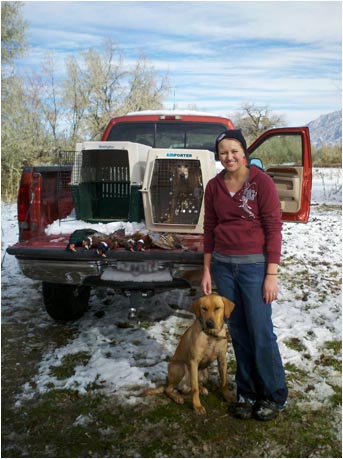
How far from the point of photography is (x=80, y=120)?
77.3 feet

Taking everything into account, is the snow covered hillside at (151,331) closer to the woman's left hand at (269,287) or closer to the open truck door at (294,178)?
the woman's left hand at (269,287)

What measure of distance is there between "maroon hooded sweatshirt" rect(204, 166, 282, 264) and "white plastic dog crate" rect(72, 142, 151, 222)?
1488mm

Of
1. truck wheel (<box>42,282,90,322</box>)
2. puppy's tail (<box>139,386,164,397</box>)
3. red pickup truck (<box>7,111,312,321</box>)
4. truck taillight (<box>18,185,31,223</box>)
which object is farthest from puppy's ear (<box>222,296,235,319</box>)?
truck taillight (<box>18,185,31,223</box>)

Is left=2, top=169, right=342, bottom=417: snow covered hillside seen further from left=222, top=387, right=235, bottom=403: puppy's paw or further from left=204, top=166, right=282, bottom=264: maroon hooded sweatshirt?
left=204, top=166, right=282, bottom=264: maroon hooded sweatshirt

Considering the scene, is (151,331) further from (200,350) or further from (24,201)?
(24,201)

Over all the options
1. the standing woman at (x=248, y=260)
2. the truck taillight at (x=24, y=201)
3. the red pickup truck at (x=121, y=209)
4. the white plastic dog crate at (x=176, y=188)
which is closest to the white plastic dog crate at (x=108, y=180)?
the red pickup truck at (x=121, y=209)

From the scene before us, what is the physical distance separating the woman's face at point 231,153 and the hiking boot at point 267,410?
156cm

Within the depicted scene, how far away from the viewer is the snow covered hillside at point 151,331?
3402mm

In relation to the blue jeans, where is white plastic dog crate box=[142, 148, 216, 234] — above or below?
above

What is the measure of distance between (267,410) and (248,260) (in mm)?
1002

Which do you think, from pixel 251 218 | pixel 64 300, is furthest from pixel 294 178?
pixel 64 300

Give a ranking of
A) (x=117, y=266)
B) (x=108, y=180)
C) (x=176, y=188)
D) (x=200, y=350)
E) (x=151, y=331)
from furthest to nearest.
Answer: (x=108, y=180)
(x=151, y=331)
(x=176, y=188)
(x=117, y=266)
(x=200, y=350)

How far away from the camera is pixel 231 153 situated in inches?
110

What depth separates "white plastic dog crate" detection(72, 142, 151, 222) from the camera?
14.0 ft
